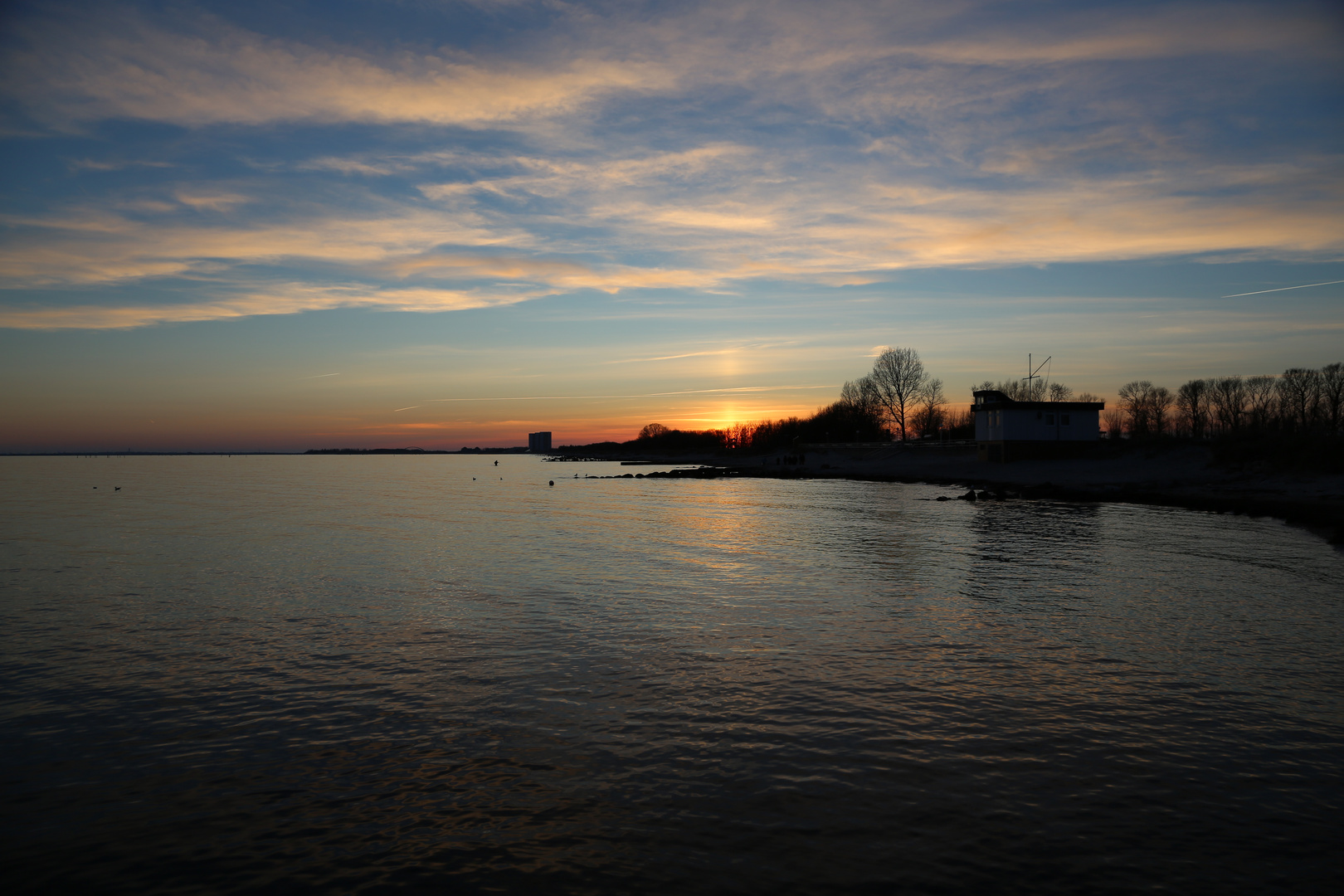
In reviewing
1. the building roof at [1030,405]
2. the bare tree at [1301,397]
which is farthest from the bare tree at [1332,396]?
the building roof at [1030,405]

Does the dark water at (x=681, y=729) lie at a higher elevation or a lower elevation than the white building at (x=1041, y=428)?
lower

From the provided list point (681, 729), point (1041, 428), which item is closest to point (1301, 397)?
point (1041, 428)

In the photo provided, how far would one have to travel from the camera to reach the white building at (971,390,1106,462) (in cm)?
8294

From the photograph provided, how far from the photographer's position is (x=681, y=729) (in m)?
11.0

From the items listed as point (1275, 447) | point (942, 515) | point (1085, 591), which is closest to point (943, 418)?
point (1275, 447)

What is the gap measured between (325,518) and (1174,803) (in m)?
48.7

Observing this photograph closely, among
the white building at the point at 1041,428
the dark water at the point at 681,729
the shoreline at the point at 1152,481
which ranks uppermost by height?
the white building at the point at 1041,428

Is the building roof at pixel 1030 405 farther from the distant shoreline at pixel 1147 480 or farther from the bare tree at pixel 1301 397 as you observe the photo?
the bare tree at pixel 1301 397

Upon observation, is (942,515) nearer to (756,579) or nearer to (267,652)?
(756,579)

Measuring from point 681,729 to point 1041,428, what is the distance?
84.4 meters

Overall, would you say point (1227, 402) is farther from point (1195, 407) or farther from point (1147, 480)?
point (1147, 480)

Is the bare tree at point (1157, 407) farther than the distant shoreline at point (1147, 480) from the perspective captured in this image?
Result: Yes

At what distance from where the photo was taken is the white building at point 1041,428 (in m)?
82.9

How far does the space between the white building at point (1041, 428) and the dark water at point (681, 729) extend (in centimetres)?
6086
